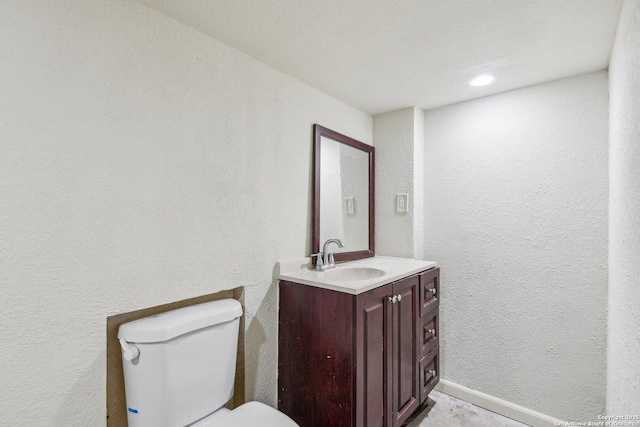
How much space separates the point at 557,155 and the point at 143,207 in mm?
2202

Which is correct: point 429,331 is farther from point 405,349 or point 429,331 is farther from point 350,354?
point 350,354

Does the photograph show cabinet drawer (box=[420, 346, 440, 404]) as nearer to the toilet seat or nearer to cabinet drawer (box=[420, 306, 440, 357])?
cabinet drawer (box=[420, 306, 440, 357])

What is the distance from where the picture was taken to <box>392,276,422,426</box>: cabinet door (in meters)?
1.57

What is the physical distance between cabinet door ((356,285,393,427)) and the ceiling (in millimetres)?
1182

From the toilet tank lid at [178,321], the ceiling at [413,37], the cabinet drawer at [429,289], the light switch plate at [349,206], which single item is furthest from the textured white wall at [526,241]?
the toilet tank lid at [178,321]

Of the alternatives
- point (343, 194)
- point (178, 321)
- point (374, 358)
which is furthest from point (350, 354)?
point (343, 194)

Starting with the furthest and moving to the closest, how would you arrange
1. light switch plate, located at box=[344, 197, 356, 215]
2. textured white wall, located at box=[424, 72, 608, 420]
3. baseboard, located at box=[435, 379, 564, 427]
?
light switch plate, located at box=[344, 197, 356, 215], baseboard, located at box=[435, 379, 564, 427], textured white wall, located at box=[424, 72, 608, 420]

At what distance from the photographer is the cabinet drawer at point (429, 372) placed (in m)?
1.82

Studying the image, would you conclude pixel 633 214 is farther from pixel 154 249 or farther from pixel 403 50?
pixel 154 249

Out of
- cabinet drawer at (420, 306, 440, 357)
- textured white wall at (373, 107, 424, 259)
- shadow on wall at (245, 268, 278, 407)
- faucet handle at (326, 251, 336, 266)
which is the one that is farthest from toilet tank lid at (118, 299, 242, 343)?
textured white wall at (373, 107, 424, 259)

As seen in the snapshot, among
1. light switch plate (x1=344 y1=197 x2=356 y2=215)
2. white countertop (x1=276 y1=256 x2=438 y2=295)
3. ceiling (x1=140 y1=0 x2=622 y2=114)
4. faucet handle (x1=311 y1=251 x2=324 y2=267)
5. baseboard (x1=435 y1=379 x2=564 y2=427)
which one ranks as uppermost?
ceiling (x1=140 y1=0 x2=622 y2=114)

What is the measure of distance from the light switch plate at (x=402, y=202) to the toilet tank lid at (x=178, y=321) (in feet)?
4.65

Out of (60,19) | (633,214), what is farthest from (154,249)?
(633,214)

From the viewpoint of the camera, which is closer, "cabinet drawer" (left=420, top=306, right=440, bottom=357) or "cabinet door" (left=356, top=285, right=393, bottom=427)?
"cabinet door" (left=356, top=285, right=393, bottom=427)
